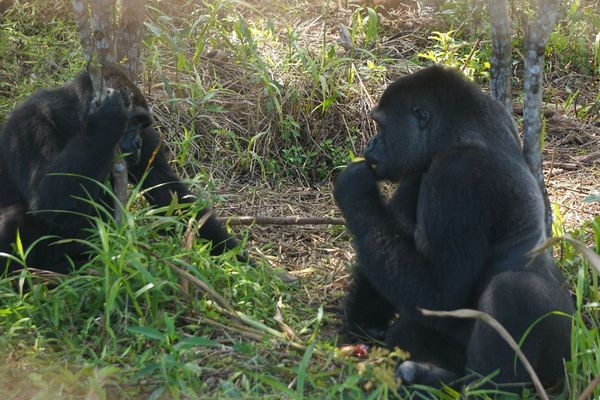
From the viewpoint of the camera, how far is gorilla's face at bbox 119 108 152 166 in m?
5.44

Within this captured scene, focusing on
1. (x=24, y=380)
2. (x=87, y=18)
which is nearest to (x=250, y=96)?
(x=87, y=18)

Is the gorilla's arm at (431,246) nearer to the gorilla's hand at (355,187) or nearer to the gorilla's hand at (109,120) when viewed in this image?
the gorilla's hand at (355,187)

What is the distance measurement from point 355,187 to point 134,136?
1546 mm

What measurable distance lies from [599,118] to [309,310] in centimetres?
418

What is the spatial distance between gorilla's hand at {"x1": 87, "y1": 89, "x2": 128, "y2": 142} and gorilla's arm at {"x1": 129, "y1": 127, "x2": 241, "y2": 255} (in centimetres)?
73

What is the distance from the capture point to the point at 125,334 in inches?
177

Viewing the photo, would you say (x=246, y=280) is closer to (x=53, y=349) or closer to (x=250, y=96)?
(x=53, y=349)

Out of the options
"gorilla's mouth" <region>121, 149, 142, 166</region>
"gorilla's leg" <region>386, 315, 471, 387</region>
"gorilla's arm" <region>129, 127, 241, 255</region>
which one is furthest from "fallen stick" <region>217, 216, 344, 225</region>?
"gorilla's leg" <region>386, 315, 471, 387</region>

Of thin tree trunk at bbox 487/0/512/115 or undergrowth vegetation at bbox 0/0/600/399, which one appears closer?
undergrowth vegetation at bbox 0/0/600/399

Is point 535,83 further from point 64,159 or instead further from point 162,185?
point 64,159

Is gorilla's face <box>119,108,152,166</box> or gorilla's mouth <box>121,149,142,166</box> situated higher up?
→ gorilla's face <box>119,108,152,166</box>

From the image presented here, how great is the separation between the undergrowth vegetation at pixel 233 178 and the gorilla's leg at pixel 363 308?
0.15m

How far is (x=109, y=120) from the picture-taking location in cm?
509

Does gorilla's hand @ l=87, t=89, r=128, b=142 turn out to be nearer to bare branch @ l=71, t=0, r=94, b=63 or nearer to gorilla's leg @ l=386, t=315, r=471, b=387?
bare branch @ l=71, t=0, r=94, b=63
